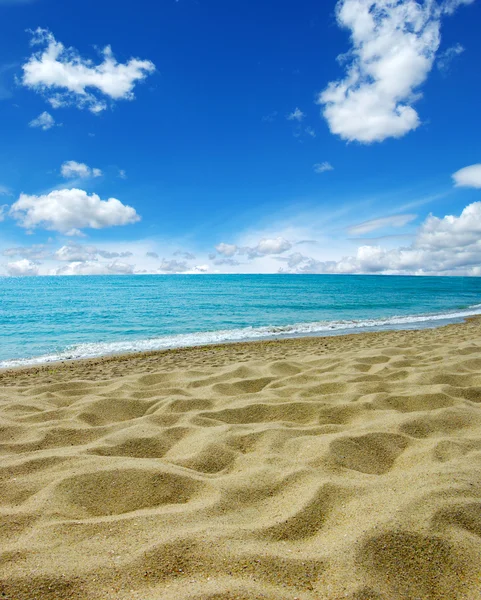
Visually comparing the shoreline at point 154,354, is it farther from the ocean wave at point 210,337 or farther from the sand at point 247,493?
the sand at point 247,493

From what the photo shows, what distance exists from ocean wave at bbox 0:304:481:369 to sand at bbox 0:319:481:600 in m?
A: 7.36

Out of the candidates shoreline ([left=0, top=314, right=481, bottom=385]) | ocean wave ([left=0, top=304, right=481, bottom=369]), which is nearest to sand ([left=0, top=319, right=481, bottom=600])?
shoreline ([left=0, top=314, right=481, bottom=385])

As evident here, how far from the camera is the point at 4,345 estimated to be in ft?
46.1

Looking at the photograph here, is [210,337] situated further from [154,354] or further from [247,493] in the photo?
[247,493]

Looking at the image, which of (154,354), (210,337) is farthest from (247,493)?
(210,337)

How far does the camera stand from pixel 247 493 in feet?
8.76

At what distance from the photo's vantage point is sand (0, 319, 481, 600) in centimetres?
185

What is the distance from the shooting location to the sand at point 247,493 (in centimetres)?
185

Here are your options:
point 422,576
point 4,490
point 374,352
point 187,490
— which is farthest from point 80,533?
point 374,352

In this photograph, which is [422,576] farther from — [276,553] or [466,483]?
[466,483]

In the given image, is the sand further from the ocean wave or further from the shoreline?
the ocean wave

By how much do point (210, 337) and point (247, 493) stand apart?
12818 millimetres

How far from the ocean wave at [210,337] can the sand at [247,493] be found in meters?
7.36

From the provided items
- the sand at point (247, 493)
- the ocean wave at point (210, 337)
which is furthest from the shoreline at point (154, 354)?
the sand at point (247, 493)
